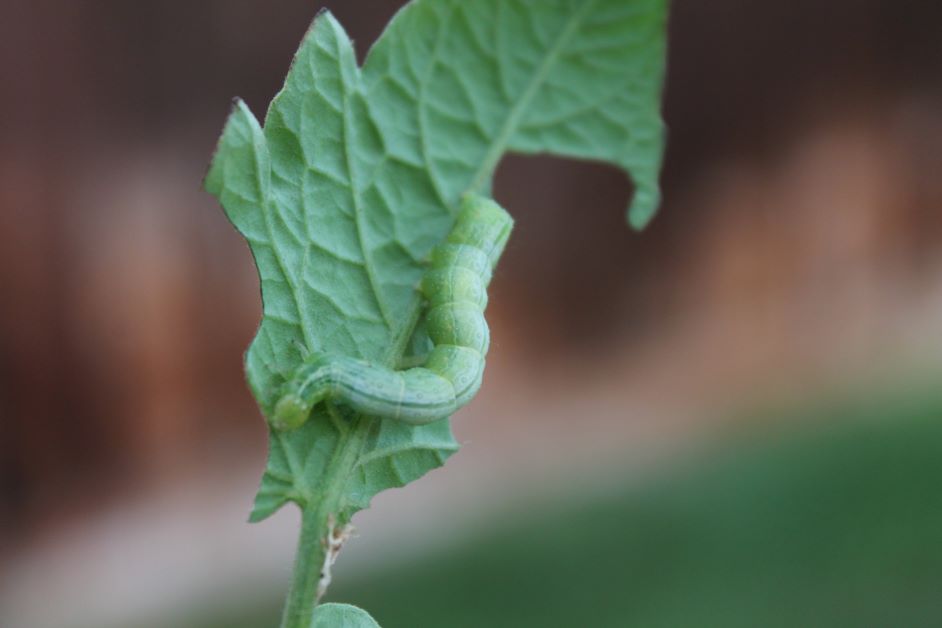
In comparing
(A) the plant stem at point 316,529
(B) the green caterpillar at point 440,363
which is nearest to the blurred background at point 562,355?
(B) the green caterpillar at point 440,363

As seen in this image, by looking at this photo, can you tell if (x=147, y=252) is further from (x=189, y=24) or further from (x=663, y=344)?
(x=663, y=344)

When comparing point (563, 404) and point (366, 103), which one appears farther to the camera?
point (563, 404)

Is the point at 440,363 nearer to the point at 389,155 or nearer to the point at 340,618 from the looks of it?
the point at 389,155

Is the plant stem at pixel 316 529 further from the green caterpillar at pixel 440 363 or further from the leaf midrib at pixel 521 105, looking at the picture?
the leaf midrib at pixel 521 105

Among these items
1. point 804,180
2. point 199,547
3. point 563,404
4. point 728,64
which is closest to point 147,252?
point 199,547

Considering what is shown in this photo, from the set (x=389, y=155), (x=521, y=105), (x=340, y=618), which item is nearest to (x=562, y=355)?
(x=521, y=105)

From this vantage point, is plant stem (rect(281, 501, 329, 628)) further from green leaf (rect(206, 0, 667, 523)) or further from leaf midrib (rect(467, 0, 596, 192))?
leaf midrib (rect(467, 0, 596, 192))
